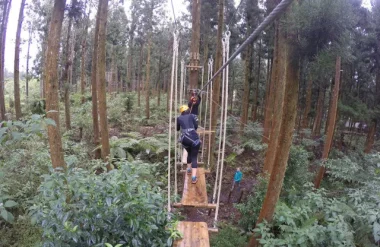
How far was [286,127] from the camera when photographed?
4059 millimetres

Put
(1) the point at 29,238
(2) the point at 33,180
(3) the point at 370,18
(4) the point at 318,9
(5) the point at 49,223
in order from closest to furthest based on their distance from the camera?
Answer: (5) the point at 49,223 < (4) the point at 318,9 < (1) the point at 29,238 < (2) the point at 33,180 < (3) the point at 370,18

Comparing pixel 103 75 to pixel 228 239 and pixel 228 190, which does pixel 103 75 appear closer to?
pixel 228 239

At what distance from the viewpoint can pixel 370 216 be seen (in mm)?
3334

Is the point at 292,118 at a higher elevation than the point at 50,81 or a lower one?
lower

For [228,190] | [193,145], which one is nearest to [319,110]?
[228,190]

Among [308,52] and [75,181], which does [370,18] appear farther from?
[75,181]

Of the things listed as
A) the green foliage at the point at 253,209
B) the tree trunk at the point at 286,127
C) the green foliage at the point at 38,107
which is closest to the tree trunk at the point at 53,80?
the tree trunk at the point at 286,127

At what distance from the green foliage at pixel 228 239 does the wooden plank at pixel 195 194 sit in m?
1.40

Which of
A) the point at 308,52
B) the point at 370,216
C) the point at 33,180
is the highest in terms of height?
the point at 308,52

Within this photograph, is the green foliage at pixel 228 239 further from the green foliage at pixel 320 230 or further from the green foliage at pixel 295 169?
the green foliage at pixel 295 169

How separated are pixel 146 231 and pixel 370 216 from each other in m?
2.87

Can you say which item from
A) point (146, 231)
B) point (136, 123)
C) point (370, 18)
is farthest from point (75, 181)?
point (370, 18)

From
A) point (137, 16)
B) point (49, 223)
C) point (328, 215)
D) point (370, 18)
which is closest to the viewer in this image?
point (49, 223)

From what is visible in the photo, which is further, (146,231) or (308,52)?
(308,52)
